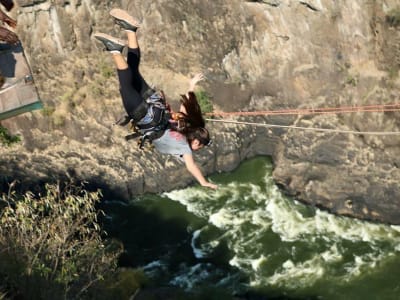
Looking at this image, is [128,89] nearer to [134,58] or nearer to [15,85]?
[134,58]

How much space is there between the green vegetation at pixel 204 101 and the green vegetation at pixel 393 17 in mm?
7558

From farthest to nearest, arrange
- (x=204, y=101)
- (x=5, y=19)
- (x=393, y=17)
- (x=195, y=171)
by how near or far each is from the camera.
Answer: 1. (x=204, y=101)
2. (x=393, y=17)
3. (x=195, y=171)
4. (x=5, y=19)

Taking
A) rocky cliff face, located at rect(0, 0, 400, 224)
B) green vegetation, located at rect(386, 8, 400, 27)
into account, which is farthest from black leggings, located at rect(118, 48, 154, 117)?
rocky cliff face, located at rect(0, 0, 400, 224)

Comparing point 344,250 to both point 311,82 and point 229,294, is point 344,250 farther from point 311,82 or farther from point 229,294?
point 311,82

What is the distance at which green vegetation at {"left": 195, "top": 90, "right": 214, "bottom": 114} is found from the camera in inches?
939

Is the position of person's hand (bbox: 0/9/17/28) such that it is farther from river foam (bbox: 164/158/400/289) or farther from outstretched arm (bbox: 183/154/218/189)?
river foam (bbox: 164/158/400/289)

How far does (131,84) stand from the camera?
9.39 meters

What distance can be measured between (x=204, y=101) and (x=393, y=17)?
7909mm

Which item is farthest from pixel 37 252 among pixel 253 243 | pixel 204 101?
pixel 204 101

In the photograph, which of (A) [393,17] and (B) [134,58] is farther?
(A) [393,17]

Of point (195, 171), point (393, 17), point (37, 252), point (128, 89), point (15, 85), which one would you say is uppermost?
point (15, 85)

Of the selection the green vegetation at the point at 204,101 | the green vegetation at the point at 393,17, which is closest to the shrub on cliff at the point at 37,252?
the green vegetation at the point at 204,101

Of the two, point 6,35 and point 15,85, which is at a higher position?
point 6,35

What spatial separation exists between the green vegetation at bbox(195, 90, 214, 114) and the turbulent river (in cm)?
290
